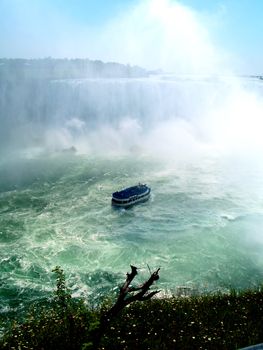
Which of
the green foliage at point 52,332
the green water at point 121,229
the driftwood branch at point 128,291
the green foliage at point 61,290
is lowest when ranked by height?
the green water at point 121,229

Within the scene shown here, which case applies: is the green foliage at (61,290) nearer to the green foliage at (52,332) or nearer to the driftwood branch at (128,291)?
the green foliage at (52,332)

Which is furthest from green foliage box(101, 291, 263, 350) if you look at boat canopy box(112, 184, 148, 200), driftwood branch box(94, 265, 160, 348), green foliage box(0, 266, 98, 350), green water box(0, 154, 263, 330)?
boat canopy box(112, 184, 148, 200)

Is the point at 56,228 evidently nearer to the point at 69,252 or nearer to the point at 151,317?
the point at 69,252

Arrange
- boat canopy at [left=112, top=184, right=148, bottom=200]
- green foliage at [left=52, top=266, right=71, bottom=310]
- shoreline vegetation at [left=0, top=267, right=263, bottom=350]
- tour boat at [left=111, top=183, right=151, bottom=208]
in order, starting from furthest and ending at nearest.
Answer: boat canopy at [left=112, top=184, right=148, bottom=200]
tour boat at [left=111, top=183, right=151, bottom=208]
green foliage at [left=52, top=266, right=71, bottom=310]
shoreline vegetation at [left=0, top=267, right=263, bottom=350]

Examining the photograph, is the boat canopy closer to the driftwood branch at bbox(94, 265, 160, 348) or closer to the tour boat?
the tour boat

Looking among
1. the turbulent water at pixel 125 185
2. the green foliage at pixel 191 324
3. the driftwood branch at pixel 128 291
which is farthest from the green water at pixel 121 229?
the driftwood branch at pixel 128 291

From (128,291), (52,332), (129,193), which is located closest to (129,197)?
(129,193)
